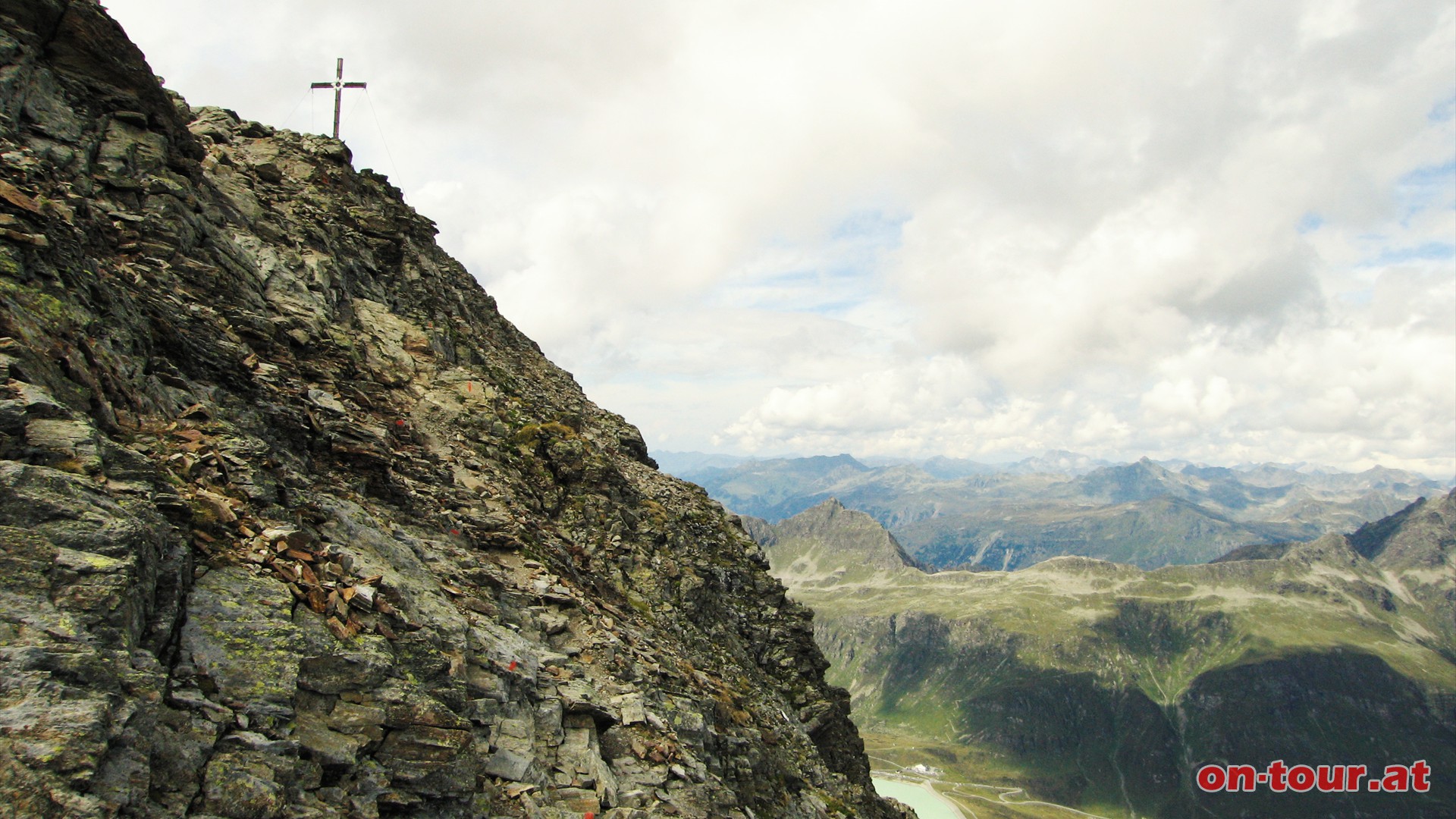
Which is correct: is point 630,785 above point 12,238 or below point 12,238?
below

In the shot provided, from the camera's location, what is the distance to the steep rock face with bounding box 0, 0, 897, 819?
1142cm

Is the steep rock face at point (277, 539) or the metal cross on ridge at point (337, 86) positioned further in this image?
the metal cross on ridge at point (337, 86)

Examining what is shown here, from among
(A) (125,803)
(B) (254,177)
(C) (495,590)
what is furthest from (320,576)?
(B) (254,177)

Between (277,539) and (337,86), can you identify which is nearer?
(277,539)

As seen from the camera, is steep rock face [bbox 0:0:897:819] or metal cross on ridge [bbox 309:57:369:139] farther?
metal cross on ridge [bbox 309:57:369:139]

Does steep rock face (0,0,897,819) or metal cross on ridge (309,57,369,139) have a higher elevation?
metal cross on ridge (309,57,369,139)

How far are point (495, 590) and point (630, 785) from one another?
787 cm

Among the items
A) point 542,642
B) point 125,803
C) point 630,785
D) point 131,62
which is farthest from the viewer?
point 131,62

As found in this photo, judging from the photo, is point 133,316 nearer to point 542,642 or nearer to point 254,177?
point 542,642

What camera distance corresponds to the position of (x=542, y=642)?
2394 cm

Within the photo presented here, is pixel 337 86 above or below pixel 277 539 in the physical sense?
above

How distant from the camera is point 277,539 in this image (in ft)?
52.4

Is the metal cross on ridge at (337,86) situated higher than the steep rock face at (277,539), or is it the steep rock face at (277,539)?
the metal cross on ridge at (337,86)

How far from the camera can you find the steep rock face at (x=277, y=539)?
450 inches
